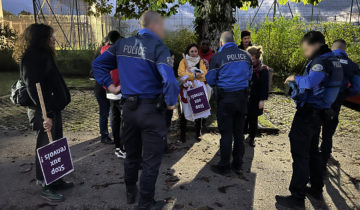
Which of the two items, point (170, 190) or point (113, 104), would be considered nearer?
point (170, 190)

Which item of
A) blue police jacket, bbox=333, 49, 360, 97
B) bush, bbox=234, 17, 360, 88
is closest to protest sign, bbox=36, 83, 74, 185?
blue police jacket, bbox=333, 49, 360, 97

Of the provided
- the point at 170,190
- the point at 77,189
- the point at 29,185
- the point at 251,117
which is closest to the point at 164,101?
the point at 170,190

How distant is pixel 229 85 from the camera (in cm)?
403

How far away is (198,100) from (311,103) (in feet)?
7.97

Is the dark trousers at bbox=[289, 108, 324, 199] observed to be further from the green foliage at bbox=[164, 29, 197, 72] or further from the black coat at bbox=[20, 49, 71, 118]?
the green foliage at bbox=[164, 29, 197, 72]

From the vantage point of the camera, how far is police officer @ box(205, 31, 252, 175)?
3.97m

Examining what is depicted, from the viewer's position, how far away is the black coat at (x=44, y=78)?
10.4ft

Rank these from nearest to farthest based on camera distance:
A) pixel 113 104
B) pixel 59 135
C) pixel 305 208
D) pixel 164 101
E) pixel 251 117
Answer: pixel 164 101 → pixel 305 208 → pixel 59 135 → pixel 113 104 → pixel 251 117

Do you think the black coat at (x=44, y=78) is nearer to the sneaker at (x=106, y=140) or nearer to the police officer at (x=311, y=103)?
the sneaker at (x=106, y=140)

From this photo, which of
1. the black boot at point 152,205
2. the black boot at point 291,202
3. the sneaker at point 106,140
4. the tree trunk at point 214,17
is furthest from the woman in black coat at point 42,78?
the tree trunk at point 214,17

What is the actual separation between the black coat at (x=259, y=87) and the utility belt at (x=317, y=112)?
186 centimetres

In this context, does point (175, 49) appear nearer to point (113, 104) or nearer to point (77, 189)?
point (113, 104)

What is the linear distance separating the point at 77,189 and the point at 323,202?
3156mm

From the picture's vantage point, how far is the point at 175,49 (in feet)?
43.4
